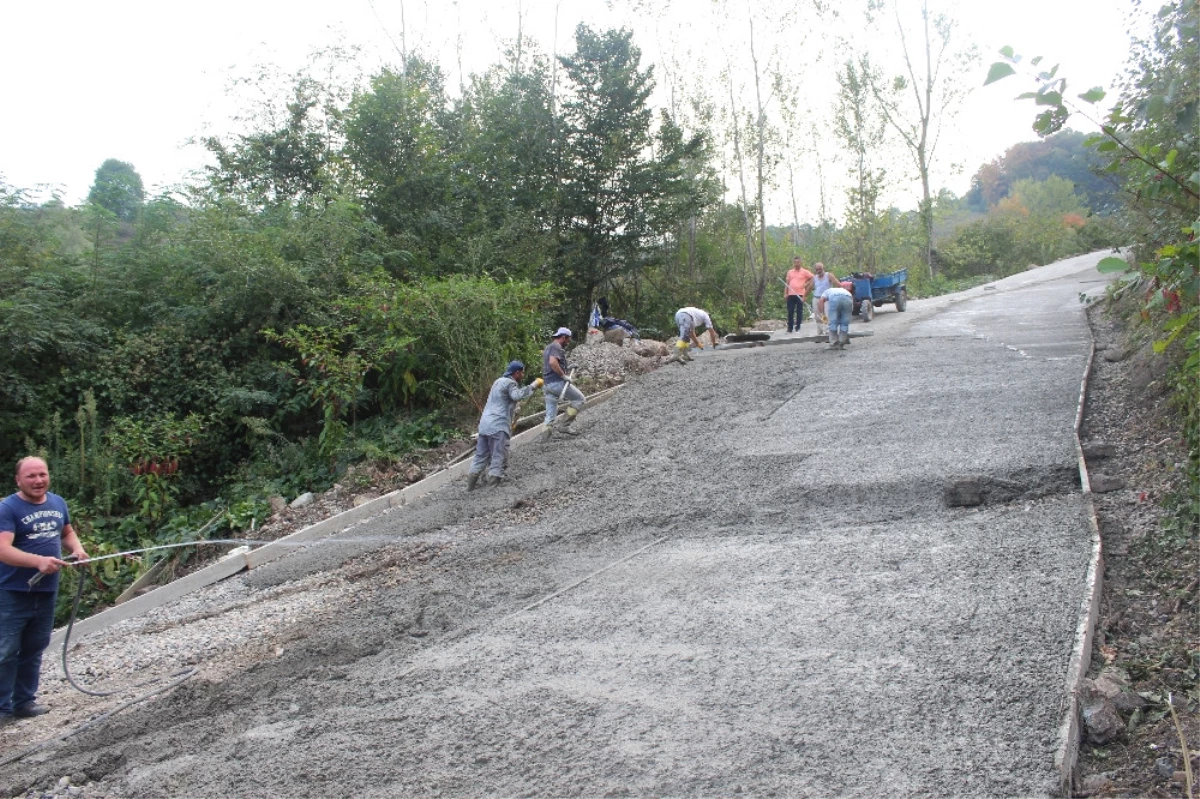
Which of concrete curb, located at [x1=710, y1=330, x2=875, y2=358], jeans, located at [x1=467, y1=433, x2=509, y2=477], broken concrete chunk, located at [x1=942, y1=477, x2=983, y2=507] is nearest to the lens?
broken concrete chunk, located at [x1=942, y1=477, x2=983, y2=507]

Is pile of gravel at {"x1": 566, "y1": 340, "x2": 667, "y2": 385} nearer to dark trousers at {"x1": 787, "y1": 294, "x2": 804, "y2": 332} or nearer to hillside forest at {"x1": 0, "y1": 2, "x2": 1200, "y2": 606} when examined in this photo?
hillside forest at {"x1": 0, "y1": 2, "x2": 1200, "y2": 606}

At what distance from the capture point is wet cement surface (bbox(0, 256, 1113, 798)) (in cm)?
415

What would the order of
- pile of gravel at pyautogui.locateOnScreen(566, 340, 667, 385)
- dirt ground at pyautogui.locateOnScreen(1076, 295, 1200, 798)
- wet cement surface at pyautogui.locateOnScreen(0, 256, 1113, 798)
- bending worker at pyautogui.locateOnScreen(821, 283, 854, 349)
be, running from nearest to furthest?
dirt ground at pyautogui.locateOnScreen(1076, 295, 1200, 798), wet cement surface at pyautogui.locateOnScreen(0, 256, 1113, 798), bending worker at pyautogui.locateOnScreen(821, 283, 854, 349), pile of gravel at pyautogui.locateOnScreen(566, 340, 667, 385)

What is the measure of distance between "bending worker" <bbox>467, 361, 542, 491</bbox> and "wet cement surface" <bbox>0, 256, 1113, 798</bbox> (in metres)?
0.30

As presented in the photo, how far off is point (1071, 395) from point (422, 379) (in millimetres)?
9081

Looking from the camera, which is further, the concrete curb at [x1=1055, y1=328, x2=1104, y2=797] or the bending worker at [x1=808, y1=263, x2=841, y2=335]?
the bending worker at [x1=808, y1=263, x2=841, y2=335]

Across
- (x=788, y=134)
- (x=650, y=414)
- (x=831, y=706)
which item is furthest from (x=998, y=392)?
(x=788, y=134)

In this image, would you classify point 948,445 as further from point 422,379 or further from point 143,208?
point 143,208

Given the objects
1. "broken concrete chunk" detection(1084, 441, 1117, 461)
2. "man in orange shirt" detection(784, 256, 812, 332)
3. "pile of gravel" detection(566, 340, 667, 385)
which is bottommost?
"broken concrete chunk" detection(1084, 441, 1117, 461)

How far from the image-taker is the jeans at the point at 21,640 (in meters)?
5.92

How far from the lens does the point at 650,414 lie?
42.3 feet

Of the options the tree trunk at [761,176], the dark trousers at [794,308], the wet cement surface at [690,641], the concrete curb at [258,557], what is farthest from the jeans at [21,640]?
the tree trunk at [761,176]

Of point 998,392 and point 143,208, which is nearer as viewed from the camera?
point 998,392

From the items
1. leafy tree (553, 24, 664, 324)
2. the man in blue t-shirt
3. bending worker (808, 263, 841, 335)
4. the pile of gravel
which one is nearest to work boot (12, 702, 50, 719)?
the man in blue t-shirt
